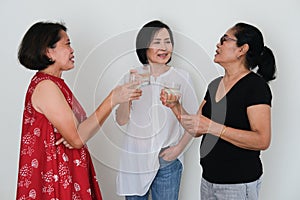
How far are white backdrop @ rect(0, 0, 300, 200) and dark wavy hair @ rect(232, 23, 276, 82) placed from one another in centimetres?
29

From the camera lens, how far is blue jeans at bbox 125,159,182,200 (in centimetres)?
183

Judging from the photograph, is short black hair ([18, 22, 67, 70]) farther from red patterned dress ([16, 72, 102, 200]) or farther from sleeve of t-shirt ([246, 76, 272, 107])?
sleeve of t-shirt ([246, 76, 272, 107])

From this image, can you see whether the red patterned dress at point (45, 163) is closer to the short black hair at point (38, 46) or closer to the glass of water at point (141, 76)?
the short black hair at point (38, 46)

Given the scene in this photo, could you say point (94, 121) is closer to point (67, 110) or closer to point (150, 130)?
point (67, 110)

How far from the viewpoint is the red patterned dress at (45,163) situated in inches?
59.7

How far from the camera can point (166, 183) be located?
6.03ft

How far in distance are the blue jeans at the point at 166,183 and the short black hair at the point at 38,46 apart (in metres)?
0.66

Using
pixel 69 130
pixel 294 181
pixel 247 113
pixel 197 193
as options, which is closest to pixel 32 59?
pixel 69 130

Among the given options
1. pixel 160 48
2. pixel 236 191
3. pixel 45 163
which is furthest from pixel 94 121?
pixel 236 191

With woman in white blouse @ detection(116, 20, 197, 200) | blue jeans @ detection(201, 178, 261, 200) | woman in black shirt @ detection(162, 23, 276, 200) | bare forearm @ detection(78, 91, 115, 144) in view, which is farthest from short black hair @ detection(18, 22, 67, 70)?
blue jeans @ detection(201, 178, 261, 200)

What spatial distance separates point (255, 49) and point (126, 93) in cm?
49

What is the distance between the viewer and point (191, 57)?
1938 mm

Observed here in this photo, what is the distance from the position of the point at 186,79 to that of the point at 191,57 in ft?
0.53

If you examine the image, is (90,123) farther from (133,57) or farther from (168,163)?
(133,57)
